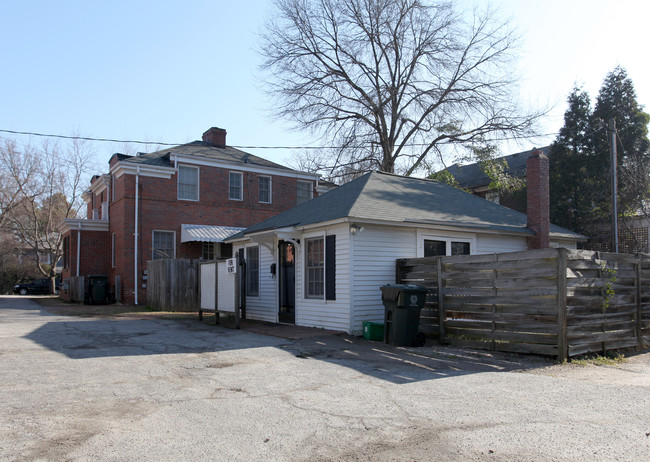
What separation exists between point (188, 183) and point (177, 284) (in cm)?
665

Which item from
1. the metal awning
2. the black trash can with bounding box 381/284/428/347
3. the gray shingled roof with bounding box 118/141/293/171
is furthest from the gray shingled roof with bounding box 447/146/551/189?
the black trash can with bounding box 381/284/428/347

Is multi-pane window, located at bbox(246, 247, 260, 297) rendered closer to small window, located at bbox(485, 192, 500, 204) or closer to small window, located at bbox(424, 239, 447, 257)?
small window, located at bbox(424, 239, 447, 257)

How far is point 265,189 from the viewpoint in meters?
26.4

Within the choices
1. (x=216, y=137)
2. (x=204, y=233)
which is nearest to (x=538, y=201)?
(x=204, y=233)

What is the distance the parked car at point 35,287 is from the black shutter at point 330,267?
1361 inches

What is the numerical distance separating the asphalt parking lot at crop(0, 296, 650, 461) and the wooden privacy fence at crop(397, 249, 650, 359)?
43 centimetres

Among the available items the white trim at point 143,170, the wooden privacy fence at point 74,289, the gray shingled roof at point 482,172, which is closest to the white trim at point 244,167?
the white trim at point 143,170

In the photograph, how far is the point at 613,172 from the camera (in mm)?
17531

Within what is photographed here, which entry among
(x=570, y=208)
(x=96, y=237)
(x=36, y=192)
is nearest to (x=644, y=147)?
(x=570, y=208)

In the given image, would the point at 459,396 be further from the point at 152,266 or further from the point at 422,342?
the point at 152,266

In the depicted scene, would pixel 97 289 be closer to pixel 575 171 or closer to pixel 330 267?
pixel 330 267

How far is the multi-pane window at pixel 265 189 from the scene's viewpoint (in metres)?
26.2

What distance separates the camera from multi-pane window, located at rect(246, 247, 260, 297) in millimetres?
15766

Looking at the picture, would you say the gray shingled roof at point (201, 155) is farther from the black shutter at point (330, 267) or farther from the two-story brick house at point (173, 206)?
the black shutter at point (330, 267)
